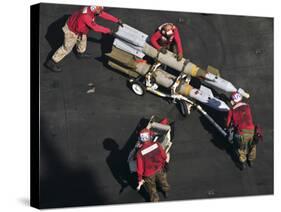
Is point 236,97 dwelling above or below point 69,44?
below

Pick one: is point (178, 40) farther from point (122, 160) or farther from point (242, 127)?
point (122, 160)

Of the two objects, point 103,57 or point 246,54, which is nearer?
point 103,57

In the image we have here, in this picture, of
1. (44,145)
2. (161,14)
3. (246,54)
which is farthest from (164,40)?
(44,145)

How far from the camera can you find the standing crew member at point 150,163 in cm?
1280

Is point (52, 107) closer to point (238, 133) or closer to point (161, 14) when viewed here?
point (161, 14)

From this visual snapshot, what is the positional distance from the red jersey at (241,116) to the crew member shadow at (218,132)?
11 centimetres

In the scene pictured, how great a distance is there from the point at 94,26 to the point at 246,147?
3136mm

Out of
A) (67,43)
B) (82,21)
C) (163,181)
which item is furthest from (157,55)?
(163,181)

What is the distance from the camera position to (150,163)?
1283cm

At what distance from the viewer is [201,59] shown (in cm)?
1335

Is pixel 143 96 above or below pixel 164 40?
below

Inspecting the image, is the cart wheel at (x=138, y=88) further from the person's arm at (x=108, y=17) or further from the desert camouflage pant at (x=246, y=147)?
the desert camouflage pant at (x=246, y=147)

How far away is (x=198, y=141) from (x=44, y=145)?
97.8 inches

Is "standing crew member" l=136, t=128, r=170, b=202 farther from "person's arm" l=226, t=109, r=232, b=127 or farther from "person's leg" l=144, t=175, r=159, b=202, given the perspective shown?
"person's arm" l=226, t=109, r=232, b=127
